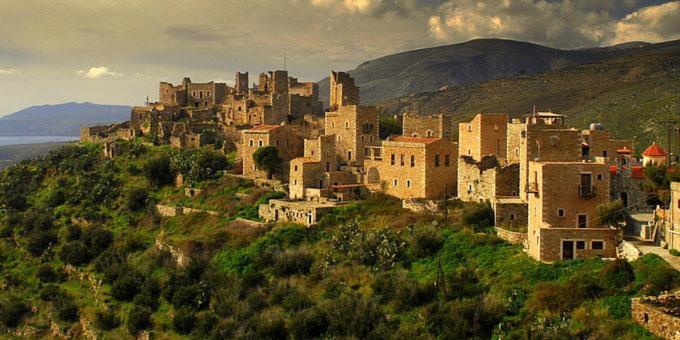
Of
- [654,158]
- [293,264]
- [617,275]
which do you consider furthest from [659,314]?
[293,264]

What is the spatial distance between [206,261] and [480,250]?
50.6ft

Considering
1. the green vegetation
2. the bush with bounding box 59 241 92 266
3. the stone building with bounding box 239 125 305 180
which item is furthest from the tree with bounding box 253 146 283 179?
the bush with bounding box 59 241 92 266

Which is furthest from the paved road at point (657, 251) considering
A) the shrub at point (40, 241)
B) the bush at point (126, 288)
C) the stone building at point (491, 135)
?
the shrub at point (40, 241)

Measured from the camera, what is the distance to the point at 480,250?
30.2 m

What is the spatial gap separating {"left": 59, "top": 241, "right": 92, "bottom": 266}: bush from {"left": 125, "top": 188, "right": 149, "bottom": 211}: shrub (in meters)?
5.42

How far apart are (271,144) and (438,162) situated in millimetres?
13454

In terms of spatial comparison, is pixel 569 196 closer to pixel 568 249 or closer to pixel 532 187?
pixel 532 187

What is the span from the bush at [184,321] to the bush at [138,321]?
7.55 feet

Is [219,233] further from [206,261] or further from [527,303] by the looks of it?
[527,303]

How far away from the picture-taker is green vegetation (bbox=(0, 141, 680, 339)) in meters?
24.3

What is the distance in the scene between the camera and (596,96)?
8238cm

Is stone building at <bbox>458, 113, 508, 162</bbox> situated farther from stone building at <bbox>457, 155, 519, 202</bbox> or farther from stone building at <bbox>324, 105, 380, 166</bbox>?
stone building at <bbox>324, 105, 380, 166</bbox>

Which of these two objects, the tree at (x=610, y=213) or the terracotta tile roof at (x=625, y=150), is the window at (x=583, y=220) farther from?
the terracotta tile roof at (x=625, y=150)

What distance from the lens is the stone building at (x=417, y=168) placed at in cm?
3931
